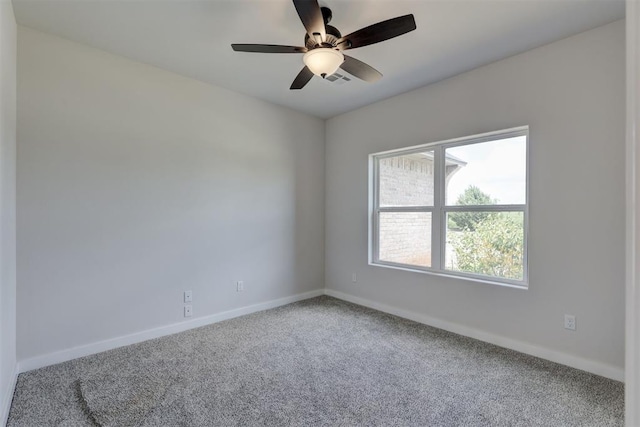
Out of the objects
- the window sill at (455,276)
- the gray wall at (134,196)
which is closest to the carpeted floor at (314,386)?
the gray wall at (134,196)

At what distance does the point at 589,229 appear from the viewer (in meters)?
2.41

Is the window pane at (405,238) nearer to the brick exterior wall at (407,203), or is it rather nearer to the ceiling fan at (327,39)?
the brick exterior wall at (407,203)

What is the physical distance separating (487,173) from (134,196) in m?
3.40

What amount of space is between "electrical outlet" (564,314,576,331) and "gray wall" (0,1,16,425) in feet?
12.8

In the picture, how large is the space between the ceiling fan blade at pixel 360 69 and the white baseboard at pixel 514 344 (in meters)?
2.53

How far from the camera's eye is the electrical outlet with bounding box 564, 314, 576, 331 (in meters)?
2.47

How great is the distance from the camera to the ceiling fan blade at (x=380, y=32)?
1757mm

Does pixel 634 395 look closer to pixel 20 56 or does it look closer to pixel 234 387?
pixel 234 387

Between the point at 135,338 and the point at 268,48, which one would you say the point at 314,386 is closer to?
the point at 135,338

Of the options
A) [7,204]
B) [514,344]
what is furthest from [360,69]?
[514,344]

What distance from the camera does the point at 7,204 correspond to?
2.05 meters

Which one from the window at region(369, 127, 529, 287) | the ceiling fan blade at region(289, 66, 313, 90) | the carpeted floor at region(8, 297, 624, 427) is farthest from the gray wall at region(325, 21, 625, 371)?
the ceiling fan blade at region(289, 66, 313, 90)

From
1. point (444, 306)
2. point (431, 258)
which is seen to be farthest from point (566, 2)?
point (444, 306)

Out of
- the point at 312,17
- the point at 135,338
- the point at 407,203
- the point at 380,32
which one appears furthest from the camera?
the point at 407,203
